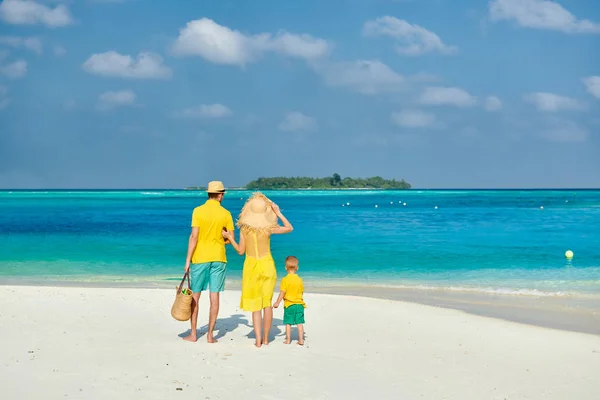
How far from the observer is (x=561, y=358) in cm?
843

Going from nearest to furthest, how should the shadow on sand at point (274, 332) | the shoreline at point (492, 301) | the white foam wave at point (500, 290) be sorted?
the shadow on sand at point (274, 332)
the shoreline at point (492, 301)
the white foam wave at point (500, 290)

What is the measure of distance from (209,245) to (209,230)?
20 cm

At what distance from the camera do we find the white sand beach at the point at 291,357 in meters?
6.75

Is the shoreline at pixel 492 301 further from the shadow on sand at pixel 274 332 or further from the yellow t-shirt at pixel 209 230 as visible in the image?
the yellow t-shirt at pixel 209 230

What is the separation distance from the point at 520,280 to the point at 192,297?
12.9 metres

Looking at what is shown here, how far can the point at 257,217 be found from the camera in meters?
8.42

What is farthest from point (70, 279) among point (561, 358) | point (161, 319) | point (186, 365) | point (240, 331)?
point (561, 358)

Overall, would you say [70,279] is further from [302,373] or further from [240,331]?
[302,373]

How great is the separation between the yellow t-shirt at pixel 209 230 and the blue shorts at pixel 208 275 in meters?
0.07

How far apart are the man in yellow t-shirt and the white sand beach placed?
854mm

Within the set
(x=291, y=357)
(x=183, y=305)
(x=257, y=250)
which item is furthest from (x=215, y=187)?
(x=291, y=357)

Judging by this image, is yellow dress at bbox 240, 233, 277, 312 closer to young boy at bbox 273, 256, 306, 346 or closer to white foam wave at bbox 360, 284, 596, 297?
young boy at bbox 273, 256, 306, 346

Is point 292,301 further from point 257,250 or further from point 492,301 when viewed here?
point 492,301

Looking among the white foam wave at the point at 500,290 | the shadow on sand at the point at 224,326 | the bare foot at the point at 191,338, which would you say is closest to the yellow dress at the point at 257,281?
the bare foot at the point at 191,338
